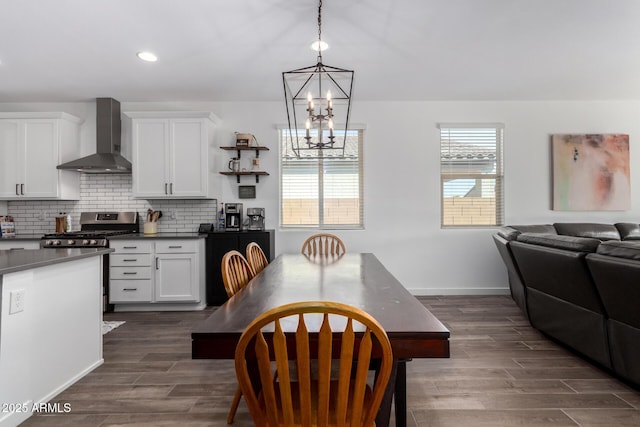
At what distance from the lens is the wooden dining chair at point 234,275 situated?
67.5 inches

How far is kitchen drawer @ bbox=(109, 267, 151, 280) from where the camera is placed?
3.80 m

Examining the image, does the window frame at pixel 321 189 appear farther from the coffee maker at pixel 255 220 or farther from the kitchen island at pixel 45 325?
the kitchen island at pixel 45 325

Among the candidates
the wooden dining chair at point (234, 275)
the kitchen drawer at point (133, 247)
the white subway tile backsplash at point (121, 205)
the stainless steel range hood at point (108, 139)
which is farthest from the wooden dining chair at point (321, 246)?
the stainless steel range hood at point (108, 139)

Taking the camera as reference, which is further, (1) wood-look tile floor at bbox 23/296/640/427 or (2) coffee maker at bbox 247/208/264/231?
(2) coffee maker at bbox 247/208/264/231

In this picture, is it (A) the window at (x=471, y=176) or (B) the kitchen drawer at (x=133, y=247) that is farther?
(A) the window at (x=471, y=176)

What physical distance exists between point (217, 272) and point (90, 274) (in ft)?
5.49

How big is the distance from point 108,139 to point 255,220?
2137 millimetres

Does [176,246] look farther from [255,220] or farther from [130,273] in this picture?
[255,220]

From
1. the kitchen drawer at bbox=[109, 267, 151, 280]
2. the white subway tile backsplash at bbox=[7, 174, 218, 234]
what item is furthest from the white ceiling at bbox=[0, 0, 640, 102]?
the kitchen drawer at bbox=[109, 267, 151, 280]

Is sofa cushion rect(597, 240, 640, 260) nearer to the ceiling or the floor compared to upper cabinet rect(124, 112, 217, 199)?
nearer to the floor

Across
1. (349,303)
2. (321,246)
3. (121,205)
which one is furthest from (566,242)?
(121,205)

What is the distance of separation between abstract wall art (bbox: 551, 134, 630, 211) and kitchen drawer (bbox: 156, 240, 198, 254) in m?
4.65

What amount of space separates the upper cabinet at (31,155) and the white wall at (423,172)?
5.05 feet

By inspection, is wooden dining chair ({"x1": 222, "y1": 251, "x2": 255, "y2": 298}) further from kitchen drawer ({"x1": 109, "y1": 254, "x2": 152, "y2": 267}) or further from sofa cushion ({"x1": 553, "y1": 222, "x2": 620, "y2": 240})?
sofa cushion ({"x1": 553, "y1": 222, "x2": 620, "y2": 240})
